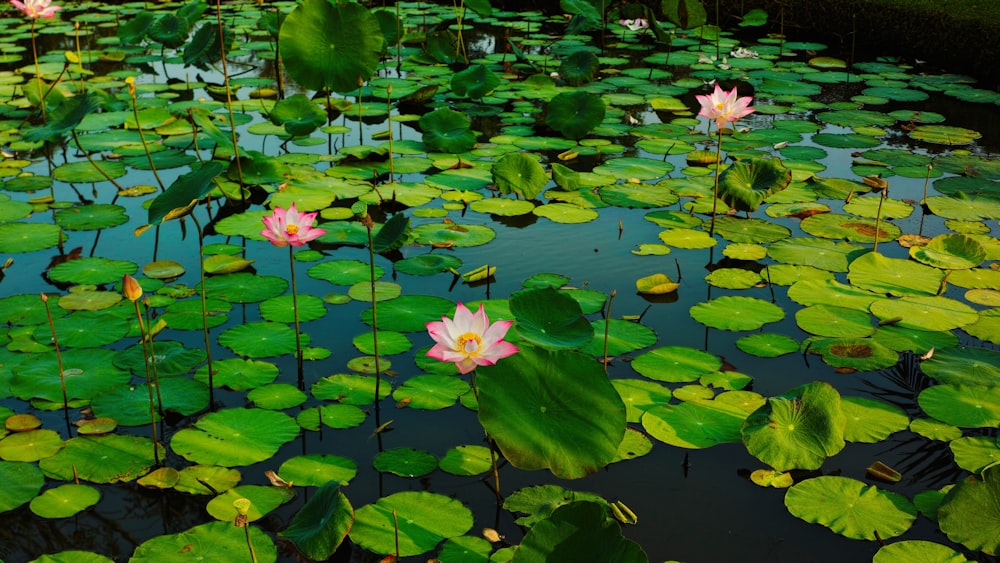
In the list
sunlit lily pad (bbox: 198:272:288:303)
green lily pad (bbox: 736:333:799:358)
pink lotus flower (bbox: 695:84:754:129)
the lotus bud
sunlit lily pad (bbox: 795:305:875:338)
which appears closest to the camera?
the lotus bud

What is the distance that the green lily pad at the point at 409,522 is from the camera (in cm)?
232

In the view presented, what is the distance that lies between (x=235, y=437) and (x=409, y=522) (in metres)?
0.72

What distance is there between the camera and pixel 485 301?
367 cm

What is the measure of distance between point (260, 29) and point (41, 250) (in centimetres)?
627

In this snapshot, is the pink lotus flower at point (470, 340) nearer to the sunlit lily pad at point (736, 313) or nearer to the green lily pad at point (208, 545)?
the green lily pad at point (208, 545)

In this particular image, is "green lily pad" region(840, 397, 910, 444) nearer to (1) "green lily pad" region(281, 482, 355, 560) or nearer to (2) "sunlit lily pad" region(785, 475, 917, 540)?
(2) "sunlit lily pad" region(785, 475, 917, 540)

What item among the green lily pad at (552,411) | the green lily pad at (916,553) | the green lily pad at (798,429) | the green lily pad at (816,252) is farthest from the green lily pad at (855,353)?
the green lily pad at (552,411)

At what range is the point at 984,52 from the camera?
718cm

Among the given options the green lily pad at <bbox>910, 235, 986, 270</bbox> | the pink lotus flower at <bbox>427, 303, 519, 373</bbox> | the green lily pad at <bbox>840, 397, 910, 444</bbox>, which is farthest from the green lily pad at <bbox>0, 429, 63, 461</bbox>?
the green lily pad at <bbox>910, 235, 986, 270</bbox>

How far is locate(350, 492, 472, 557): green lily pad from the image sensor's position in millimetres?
2324

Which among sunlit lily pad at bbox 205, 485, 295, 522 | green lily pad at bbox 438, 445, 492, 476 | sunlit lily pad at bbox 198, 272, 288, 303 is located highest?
sunlit lily pad at bbox 198, 272, 288, 303

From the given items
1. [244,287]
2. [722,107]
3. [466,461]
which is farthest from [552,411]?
[722,107]

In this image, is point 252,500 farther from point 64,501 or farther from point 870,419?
point 870,419

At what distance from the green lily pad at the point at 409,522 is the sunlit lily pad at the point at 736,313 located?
1503 mm
